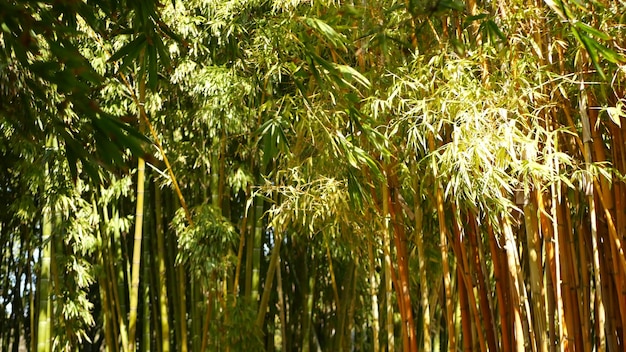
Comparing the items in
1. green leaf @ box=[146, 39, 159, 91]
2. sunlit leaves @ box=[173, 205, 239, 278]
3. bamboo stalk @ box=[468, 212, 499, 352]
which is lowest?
bamboo stalk @ box=[468, 212, 499, 352]

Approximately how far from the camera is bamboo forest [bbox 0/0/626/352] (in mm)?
1936

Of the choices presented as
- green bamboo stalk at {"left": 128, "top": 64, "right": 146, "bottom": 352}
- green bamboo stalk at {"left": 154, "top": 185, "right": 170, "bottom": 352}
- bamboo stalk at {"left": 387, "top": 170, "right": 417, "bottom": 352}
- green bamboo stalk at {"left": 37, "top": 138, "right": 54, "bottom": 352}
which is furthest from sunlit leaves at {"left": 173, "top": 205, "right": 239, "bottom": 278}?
bamboo stalk at {"left": 387, "top": 170, "right": 417, "bottom": 352}

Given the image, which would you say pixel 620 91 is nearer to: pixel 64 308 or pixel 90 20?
pixel 90 20

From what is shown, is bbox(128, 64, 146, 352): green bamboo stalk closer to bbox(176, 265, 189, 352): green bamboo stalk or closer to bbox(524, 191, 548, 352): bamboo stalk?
bbox(176, 265, 189, 352): green bamboo stalk

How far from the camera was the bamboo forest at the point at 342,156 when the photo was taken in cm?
194

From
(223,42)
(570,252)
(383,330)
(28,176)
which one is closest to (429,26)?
(570,252)

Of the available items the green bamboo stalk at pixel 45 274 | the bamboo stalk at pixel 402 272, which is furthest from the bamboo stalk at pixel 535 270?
the green bamboo stalk at pixel 45 274

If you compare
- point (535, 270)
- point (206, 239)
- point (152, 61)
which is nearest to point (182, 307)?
point (206, 239)

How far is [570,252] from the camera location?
2959mm

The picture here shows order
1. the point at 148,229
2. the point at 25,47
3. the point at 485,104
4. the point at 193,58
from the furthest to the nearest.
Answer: the point at 148,229
the point at 193,58
the point at 485,104
the point at 25,47

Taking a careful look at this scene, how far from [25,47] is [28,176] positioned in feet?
11.7

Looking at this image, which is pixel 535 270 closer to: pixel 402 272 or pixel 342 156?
pixel 402 272

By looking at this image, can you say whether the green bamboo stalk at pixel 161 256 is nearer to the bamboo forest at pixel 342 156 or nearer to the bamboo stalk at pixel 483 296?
the bamboo forest at pixel 342 156

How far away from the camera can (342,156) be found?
10.2 ft
